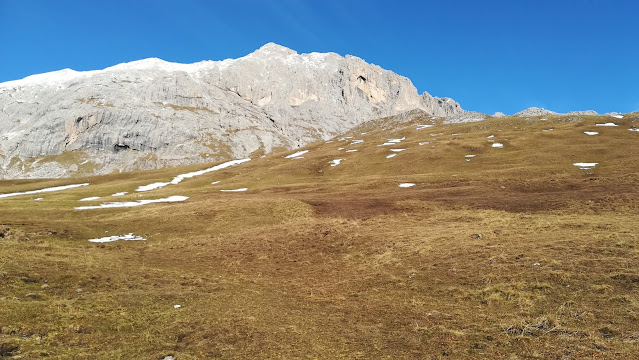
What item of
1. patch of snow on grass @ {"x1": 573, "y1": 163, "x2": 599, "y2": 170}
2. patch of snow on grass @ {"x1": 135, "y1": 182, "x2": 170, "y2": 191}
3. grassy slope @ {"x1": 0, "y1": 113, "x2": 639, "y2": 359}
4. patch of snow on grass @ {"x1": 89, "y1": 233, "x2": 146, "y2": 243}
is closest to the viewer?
grassy slope @ {"x1": 0, "y1": 113, "x2": 639, "y2": 359}

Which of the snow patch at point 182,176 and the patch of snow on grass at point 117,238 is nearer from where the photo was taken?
the patch of snow on grass at point 117,238

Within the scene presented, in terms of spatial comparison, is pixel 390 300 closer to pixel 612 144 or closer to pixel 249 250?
pixel 249 250

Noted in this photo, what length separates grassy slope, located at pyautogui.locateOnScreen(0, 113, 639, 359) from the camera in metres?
12.7

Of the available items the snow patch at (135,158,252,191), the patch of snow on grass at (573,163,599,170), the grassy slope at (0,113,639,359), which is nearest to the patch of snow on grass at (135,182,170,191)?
the snow patch at (135,158,252,191)

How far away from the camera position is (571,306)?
1503 centimetres

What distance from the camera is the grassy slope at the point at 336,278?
1272cm

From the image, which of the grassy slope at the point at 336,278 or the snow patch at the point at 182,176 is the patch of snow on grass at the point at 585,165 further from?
the snow patch at the point at 182,176

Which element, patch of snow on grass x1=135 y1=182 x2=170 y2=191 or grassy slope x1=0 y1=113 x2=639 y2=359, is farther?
patch of snow on grass x1=135 y1=182 x2=170 y2=191

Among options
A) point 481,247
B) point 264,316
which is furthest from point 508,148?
point 264,316

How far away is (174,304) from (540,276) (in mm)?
18991

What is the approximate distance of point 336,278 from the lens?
22984mm

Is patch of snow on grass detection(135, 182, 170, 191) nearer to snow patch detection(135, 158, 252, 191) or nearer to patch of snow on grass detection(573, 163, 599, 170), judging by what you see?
snow patch detection(135, 158, 252, 191)

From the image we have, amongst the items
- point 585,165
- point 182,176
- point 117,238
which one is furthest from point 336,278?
point 182,176

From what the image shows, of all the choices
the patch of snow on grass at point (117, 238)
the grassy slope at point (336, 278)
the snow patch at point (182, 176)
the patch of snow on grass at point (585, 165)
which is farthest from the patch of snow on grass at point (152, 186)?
the patch of snow on grass at point (585, 165)
